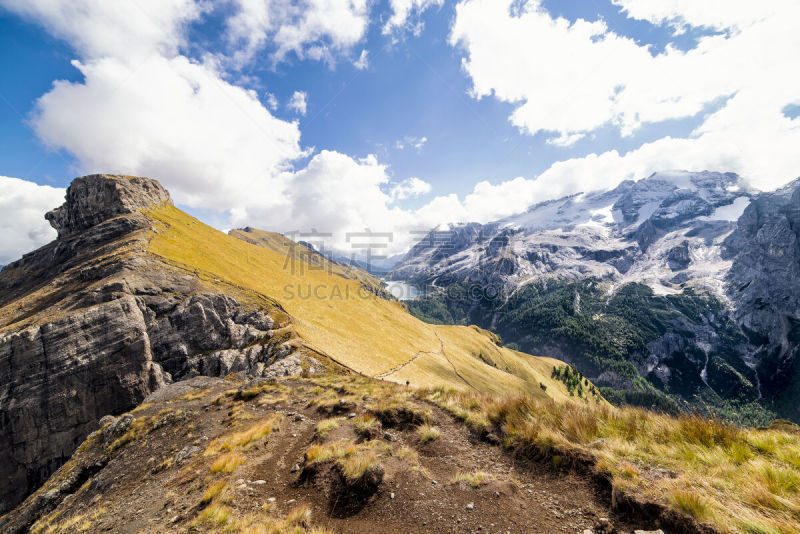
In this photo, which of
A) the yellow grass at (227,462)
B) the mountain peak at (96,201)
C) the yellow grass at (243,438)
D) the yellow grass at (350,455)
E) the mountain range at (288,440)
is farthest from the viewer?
the mountain peak at (96,201)

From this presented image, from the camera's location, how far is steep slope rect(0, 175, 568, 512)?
28797 millimetres

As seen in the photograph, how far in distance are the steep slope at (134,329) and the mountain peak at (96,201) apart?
0.89 ft

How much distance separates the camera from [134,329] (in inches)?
1281

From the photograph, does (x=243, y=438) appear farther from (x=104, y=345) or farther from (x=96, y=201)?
(x=96, y=201)

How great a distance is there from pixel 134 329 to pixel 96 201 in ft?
153

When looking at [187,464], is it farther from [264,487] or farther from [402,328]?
[402,328]

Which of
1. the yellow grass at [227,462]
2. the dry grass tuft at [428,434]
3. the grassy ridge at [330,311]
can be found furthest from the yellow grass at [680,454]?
the grassy ridge at [330,311]

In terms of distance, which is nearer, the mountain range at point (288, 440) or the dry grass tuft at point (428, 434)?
the mountain range at point (288, 440)

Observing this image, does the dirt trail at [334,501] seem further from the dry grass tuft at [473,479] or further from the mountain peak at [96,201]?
the mountain peak at [96,201]

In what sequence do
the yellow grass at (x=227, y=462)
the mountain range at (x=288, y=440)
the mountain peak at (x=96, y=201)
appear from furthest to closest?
the mountain peak at (x=96, y=201) < the yellow grass at (x=227, y=462) < the mountain range at (x=288, y=440)

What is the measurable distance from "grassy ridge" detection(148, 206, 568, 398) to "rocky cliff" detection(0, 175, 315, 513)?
13.0 feet

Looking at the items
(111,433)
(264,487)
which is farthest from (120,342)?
(264,487)

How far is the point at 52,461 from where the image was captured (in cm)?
2906

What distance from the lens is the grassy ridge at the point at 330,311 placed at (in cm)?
4291
